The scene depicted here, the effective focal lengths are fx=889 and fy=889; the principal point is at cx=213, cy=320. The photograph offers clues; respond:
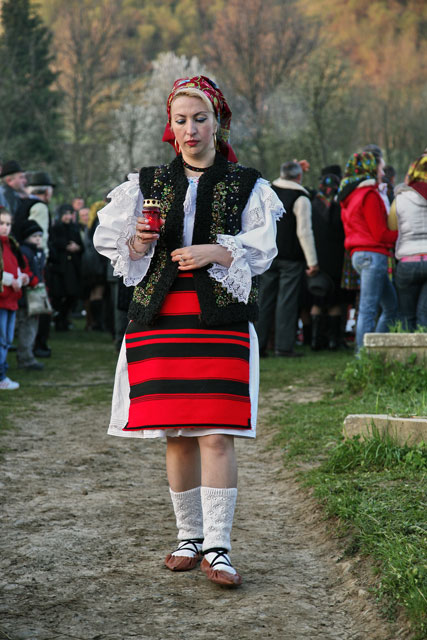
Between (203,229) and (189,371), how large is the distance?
1.96ft

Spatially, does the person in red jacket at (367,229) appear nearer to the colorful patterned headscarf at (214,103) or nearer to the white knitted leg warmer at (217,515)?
the colorful patterned headscarf at (214,103)

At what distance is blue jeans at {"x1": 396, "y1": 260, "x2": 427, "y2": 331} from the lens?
27.9 feet

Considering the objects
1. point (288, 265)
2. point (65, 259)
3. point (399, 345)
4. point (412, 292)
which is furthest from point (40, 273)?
point (399, 345)

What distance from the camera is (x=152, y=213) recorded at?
3.52m

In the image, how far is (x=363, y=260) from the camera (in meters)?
9.27

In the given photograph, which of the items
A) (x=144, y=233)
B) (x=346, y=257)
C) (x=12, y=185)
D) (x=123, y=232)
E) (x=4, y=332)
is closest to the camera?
(x=144, y=233)

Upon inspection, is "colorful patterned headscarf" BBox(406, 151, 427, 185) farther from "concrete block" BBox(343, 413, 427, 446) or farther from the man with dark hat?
the man with dark hat

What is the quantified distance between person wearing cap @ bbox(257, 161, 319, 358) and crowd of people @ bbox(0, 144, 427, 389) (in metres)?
0.01

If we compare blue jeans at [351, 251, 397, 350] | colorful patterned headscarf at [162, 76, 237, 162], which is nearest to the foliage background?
blue jeans at [351, 251, 397, 350]

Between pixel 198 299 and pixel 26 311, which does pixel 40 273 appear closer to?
pixel 26 311

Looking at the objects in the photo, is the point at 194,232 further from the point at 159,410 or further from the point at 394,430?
the point at 394,430

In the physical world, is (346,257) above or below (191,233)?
below

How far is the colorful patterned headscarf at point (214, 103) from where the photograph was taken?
3.80m

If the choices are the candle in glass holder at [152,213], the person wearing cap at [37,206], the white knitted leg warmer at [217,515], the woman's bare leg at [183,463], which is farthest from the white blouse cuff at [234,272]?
the person wearing cap at [37,206]
